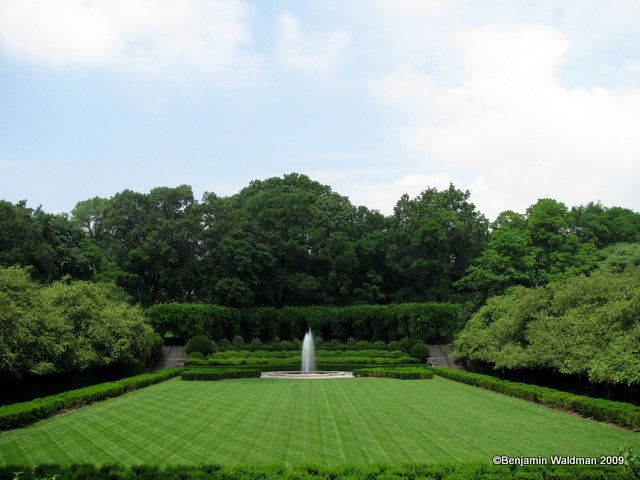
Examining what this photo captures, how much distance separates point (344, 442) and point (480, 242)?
43.6 meters

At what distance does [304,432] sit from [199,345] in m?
26.9

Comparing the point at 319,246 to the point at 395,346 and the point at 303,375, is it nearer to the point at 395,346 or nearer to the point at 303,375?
the point at 395,346

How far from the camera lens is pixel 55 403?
51.7ft

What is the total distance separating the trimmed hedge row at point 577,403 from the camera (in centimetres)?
1359

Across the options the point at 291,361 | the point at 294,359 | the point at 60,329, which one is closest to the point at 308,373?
the point at 291,361

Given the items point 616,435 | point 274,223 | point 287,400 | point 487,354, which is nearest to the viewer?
point 616,435

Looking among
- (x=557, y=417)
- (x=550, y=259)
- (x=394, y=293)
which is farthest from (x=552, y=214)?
(x=557, y=417)

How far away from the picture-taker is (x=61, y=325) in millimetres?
20188

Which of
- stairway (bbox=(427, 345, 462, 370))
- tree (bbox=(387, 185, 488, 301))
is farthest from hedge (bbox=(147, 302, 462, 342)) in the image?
tree (bbox=(387, 185, 488, 301))

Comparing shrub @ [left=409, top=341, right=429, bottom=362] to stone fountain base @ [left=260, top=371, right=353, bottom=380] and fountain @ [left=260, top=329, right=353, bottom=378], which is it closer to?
fountain @ [left=260, top=329, right=353, bottom=378]

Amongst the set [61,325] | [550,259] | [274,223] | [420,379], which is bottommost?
[420,379]

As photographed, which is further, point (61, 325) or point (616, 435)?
point (61, 325)

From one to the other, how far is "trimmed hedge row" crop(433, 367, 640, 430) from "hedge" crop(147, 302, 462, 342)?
19.8 meters

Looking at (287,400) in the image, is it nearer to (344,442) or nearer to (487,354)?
(344,442)
